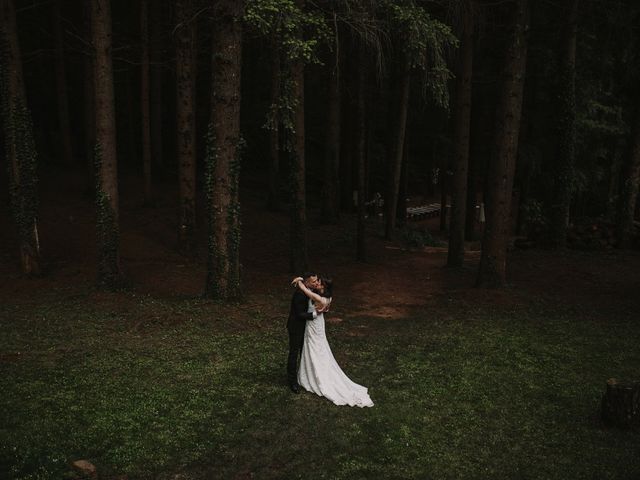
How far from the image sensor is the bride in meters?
9.64

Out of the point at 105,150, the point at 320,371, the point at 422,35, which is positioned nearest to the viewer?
the point at 320,371

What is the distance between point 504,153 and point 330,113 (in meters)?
12.3

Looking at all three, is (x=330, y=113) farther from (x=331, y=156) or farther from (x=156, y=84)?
(x=156, y=84)

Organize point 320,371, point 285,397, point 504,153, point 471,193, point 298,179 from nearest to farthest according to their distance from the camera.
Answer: point 285,397 → point 320,371 → point 504,153 → point 298,179 → point 471,193

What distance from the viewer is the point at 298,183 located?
18172 millimetres

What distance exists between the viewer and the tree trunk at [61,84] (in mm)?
29250

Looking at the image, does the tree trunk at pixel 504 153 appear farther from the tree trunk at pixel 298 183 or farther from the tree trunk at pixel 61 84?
the tree trunk at pixel 61 84

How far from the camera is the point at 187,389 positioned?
9.79 meters

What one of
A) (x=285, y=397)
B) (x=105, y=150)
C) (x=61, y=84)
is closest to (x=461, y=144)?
(x=105, y=150)

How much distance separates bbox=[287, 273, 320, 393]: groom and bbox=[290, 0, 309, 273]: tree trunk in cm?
850

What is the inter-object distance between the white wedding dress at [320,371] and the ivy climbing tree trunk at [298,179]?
8.83 metres

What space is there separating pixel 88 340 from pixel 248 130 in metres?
29.7

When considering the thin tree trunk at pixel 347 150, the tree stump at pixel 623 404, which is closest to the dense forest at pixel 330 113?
the thin tree trunk at pixel 347 150

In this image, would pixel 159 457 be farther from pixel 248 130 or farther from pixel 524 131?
pixel 248 130
